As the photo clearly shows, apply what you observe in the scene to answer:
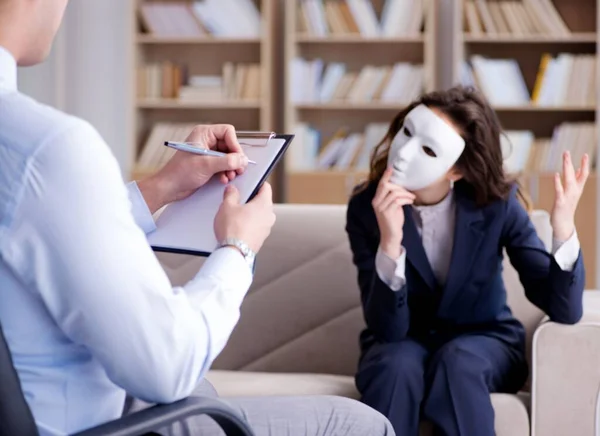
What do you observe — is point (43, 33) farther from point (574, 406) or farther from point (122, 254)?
point (574, 406)

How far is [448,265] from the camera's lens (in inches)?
92.7

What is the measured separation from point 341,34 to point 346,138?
54 cm

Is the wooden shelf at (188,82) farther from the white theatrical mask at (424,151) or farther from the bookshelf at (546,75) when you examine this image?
the white theatrical mask at (424,151)

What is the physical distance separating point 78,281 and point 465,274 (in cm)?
144

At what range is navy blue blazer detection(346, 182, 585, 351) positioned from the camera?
227 cm

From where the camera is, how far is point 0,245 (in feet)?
3.28

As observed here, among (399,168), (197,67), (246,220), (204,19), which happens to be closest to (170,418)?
(246,220)

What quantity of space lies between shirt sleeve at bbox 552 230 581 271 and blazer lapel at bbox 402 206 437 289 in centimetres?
29

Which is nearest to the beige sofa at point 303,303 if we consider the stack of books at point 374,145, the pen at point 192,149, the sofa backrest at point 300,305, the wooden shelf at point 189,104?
the sofa backrest at point 300,305

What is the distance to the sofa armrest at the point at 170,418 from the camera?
101 cm

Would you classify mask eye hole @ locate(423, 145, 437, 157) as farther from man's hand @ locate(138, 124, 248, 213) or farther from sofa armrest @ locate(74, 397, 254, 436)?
sofa armrest @ locate(74, 397, 254, 436)

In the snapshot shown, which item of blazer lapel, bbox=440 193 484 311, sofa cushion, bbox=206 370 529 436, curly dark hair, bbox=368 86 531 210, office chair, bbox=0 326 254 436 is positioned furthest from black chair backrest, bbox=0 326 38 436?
curly dark hair, bbox=368 86 531 210

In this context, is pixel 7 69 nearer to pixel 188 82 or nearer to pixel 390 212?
pixel 390 212

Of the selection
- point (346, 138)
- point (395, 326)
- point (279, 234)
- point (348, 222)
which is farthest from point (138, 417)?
point (346, 138)
